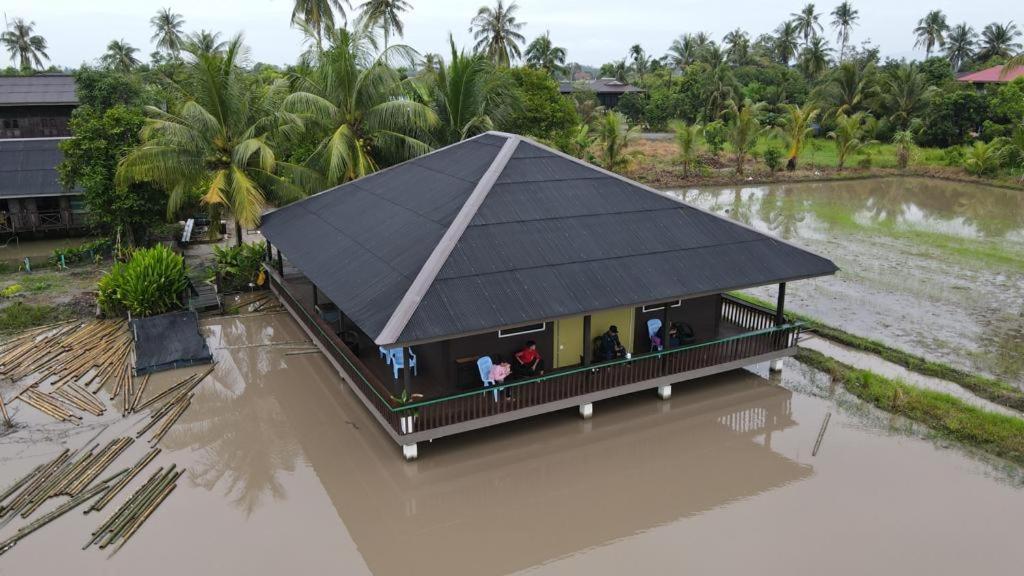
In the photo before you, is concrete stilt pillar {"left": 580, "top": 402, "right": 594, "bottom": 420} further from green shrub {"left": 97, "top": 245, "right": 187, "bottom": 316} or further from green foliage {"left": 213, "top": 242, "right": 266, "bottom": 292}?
green foliage {"left": 213, "top": 242, "right": 266, "bottom": 292}

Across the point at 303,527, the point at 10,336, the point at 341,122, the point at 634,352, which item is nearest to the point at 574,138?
the point at 341,122

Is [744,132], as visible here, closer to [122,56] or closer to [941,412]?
[941,412]

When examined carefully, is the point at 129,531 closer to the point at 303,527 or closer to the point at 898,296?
the point at 303,527

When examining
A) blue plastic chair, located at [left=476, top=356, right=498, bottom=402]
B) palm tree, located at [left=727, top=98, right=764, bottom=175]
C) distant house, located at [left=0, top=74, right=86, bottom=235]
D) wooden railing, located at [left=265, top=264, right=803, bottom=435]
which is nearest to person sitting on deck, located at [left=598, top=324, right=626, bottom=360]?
wooden railing, located at [left=265, top=264, right=803, bottom=435]

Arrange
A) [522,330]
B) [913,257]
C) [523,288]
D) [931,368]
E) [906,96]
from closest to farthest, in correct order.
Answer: [523,288] → [522,330] → [931,368] → [913,257] → [906,96]

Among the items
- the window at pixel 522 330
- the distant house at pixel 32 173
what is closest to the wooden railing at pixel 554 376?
the window at pixel 522 330

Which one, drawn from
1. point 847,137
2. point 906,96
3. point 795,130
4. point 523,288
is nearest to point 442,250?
point 523,288

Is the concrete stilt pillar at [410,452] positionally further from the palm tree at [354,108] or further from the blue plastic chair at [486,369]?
the palm tree at [354,108]
